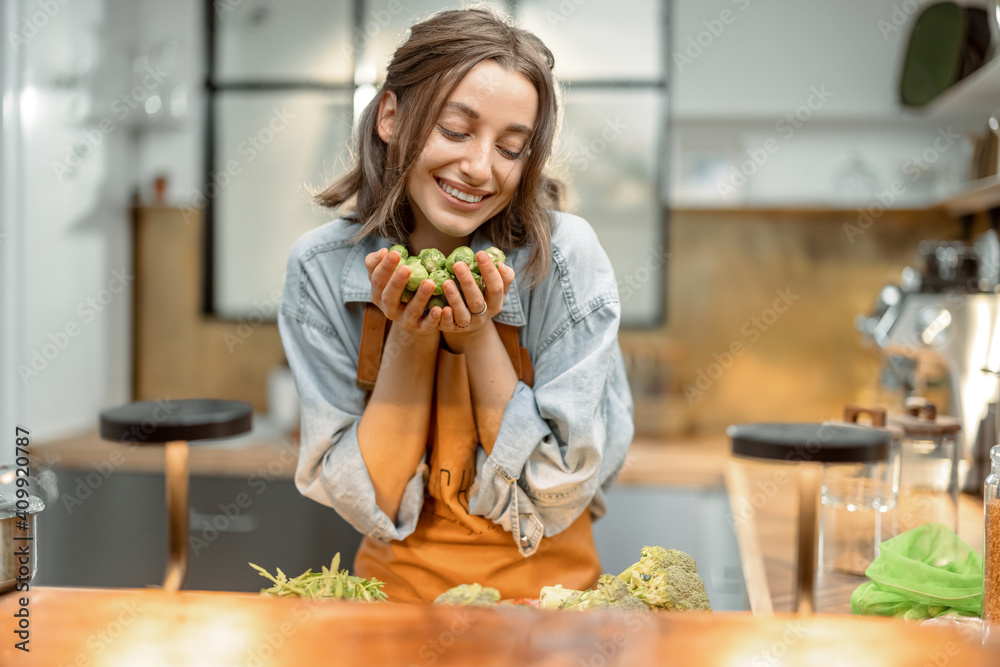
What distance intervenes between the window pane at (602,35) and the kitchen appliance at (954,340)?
1215 millimetres

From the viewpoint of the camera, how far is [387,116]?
108 centimetres

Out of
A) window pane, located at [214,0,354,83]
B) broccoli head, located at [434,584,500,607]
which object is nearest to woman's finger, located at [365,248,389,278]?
broccoli head, located at [434,584,500,607]

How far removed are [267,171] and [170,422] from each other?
186cm

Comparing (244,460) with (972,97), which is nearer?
(972,97)

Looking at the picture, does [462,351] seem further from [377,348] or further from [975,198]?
[975,198]

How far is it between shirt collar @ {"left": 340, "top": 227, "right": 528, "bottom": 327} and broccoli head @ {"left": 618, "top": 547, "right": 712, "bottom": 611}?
1.23ft

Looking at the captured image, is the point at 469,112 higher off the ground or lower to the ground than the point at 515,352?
higher

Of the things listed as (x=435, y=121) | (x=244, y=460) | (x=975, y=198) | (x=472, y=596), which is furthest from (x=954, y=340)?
(x=244, y=460)

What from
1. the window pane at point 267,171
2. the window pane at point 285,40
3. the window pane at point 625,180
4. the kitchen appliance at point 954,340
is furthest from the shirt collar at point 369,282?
the window pane at point 285,40

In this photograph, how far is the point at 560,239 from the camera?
1.14 metres

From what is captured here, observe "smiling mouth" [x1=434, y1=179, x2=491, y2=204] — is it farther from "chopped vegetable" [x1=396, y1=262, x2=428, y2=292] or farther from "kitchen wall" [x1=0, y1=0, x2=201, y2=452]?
"kitchen wall" [x1=0, y1=0, x2=201, y2=452]

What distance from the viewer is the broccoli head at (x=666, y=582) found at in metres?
0.82

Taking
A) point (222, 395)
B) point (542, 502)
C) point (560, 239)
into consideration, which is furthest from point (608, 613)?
point (222, 395)

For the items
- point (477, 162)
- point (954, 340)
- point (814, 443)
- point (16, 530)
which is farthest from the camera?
point (954, 340)
